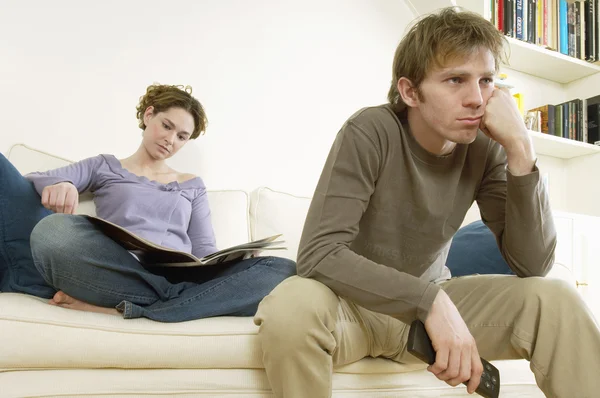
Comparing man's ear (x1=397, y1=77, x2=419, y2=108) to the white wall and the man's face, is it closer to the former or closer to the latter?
the man's face

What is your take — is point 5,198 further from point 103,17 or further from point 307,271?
point 103,17

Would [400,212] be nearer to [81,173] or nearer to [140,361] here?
[140,361]

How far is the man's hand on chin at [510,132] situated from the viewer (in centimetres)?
101

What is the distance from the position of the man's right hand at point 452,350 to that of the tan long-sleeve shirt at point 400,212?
43 mm

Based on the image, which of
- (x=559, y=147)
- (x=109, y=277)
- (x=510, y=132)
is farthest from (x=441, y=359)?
(x=559, y=147)

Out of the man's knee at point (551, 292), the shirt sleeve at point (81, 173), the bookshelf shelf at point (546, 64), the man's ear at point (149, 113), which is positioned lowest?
the man's knee at point (551, 292)

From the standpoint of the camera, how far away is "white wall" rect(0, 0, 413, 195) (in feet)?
6.15

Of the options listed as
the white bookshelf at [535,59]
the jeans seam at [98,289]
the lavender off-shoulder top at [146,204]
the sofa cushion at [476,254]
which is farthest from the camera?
the white bookshelf at [535,59]

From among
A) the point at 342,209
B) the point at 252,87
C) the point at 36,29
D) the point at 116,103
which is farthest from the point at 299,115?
the point at 342,209

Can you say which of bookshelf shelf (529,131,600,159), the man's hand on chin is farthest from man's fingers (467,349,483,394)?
bookshelf shelf (529,131,600,159)

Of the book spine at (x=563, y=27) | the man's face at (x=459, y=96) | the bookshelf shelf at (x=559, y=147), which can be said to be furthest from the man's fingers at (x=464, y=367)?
the book spine at (x=563, y=27)

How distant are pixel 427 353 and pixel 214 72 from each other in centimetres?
162

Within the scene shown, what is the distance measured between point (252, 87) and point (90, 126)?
0.66 metres

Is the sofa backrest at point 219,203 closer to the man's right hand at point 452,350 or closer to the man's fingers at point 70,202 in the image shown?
the man's fingers at point 70,202
